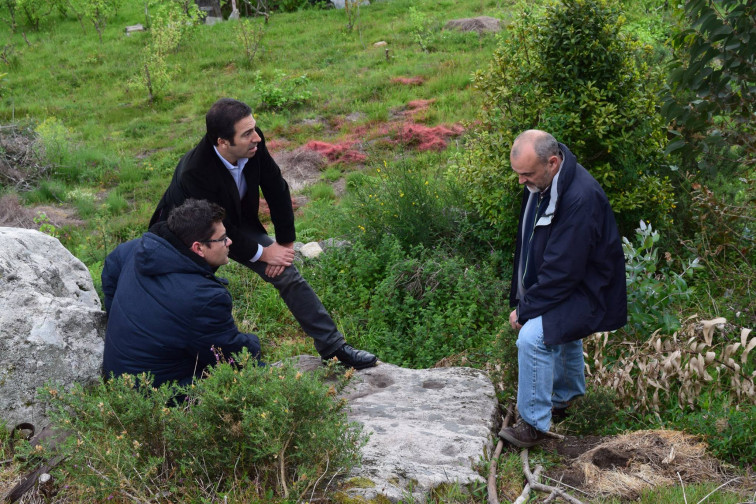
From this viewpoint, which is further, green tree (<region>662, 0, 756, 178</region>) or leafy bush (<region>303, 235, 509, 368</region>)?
leafy bush (<region>303, 235, 509, 368</region>)

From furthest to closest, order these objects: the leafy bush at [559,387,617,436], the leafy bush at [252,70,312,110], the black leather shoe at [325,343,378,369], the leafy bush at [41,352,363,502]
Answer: the leafy bush at [252,70,312,110]
the black leather shoe at [325,343,378,369]
the leafy bush at [559,387,617,436]
the leafy bush at [41,352,363,502]

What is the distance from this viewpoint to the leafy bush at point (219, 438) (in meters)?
3.42

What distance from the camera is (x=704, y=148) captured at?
5387mm

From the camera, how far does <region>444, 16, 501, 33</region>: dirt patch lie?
17.7 meters

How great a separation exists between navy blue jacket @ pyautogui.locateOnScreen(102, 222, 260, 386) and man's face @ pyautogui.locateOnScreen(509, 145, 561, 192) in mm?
1960

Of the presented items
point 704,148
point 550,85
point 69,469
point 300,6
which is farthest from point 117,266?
point 300,6

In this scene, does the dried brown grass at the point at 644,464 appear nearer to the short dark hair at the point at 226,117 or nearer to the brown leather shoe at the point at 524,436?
the brown leather shoe at the point at 524,436

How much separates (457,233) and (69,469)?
4.58 meters

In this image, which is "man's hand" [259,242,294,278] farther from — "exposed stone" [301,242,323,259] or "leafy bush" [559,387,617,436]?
"exposed stone" [301,242,323,259]

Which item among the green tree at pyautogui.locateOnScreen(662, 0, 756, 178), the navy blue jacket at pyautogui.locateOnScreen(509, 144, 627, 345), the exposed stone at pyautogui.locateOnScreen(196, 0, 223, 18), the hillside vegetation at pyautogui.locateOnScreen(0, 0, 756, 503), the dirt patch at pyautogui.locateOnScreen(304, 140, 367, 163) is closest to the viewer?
the hillside vegetation at pyautogui.locateOnScreen(0, 0, 756, 503)

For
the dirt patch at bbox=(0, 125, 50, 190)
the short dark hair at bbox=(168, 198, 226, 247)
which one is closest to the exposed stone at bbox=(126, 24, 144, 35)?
the dirt patch at bbox=(0, 125, 50, 190)

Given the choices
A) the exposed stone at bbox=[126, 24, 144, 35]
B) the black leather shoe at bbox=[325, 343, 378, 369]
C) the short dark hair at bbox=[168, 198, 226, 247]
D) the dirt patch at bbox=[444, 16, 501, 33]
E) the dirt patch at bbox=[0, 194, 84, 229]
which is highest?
the exposed stone at bbox=[126, 24, 144, 35]

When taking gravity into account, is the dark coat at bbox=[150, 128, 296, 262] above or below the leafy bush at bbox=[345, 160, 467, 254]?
above

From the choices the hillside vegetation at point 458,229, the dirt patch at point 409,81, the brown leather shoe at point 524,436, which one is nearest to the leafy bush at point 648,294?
the hillside vegetation at point 458,229
